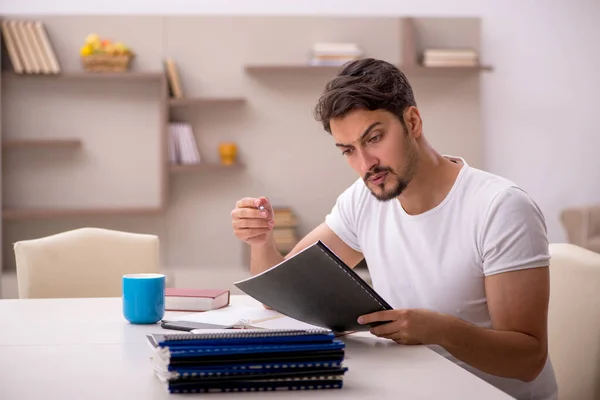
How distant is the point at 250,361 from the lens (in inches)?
45.5

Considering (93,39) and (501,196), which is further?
(93,39)

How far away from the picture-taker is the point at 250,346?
3.81 feet

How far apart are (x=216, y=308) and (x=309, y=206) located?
3254mm

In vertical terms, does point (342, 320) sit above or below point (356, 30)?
below

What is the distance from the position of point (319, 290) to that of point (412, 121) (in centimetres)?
55

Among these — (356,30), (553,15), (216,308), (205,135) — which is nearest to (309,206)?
(205,135)

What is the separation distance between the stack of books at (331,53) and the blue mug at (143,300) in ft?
11.0

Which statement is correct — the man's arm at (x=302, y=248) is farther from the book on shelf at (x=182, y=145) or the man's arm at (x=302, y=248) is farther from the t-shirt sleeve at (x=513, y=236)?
the book on shelf at (x=182, y=145)

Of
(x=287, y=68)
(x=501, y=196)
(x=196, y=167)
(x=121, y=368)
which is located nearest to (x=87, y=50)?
(x=196, y=167)

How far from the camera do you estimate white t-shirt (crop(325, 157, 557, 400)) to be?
63.2 inches

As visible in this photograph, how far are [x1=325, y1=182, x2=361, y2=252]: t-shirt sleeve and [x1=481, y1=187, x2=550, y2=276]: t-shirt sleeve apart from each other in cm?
47

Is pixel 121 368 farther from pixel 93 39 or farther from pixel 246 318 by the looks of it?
pixel 93 39

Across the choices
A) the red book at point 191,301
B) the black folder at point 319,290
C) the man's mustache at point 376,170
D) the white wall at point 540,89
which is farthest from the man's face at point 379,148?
the white wall at point 540,89

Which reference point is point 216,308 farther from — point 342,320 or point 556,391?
point 556,391
